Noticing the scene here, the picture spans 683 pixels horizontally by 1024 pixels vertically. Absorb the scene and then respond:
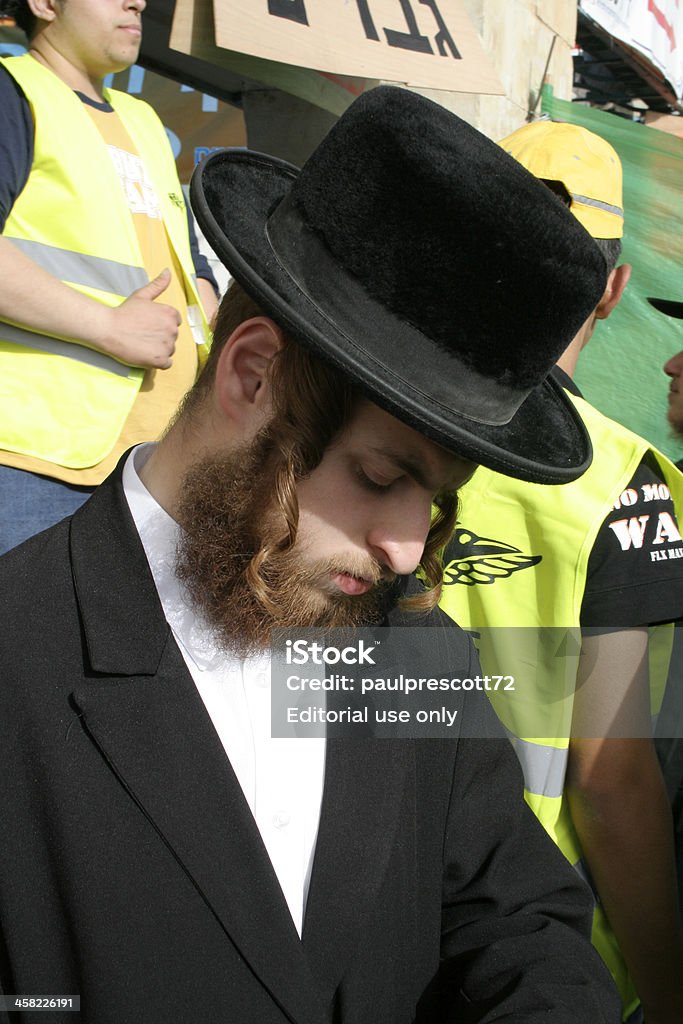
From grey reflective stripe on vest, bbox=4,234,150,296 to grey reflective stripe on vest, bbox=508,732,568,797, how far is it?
1431 mm

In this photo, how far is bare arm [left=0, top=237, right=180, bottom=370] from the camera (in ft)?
6.61

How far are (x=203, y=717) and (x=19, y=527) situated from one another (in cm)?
93

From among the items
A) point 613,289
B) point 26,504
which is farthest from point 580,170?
point 26,504

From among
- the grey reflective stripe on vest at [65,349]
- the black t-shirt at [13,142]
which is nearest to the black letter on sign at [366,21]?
the black t-shirt at [13,142]

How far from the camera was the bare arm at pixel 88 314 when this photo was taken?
2.02 meters

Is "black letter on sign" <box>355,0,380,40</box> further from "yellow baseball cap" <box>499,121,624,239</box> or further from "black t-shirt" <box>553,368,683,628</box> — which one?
"black t-shirt" <box>553,368,683,628</box>

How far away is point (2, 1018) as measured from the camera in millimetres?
1198

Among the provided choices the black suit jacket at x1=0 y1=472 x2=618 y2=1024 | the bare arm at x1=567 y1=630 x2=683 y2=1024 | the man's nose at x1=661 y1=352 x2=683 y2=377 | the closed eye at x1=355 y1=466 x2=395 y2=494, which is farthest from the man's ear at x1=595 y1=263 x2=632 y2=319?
the black suit jacket at x1=0 y1=472 x2=618 y2=1024

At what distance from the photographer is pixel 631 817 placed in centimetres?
183

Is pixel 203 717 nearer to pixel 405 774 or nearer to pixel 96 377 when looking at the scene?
pixel 405 774

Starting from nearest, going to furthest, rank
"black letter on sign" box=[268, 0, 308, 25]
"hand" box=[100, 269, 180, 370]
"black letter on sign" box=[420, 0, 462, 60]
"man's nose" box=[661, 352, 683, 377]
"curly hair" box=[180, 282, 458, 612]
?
"curly hair" box=[180, 282, 458, 612], "hand" box=[100, 269, 180, 370], "man's nose" box=[661, 352, 683, 377], "black letter on sign" box=[268, 0, 308, 25], "black letter on sign" box=[420, 0, 462, 60]

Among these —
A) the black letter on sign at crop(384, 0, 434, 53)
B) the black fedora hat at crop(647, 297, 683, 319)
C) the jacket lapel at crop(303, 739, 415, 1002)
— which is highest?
the black letter on sign at crop(384, 0, 434, 53)

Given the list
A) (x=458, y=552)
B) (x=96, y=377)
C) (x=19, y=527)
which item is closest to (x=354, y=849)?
(x=458, y=552)

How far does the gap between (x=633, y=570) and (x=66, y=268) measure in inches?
57.1
